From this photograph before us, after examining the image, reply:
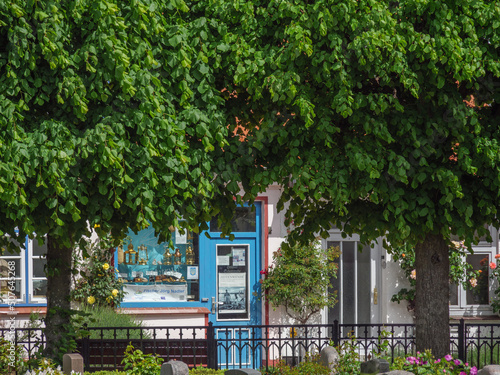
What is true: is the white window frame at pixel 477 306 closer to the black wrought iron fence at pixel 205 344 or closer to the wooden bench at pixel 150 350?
the black wrought iron fence at pixel 205 344

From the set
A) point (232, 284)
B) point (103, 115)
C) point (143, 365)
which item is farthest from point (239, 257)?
point (103, 115)

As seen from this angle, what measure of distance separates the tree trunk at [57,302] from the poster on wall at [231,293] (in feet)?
15.6

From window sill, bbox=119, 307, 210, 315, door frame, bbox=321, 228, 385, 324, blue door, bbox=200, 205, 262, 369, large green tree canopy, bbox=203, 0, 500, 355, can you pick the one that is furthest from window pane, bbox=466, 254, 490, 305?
large green tree canopy, bbox=203, 0, 500, 355

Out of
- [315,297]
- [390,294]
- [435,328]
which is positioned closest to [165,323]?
[315,297]

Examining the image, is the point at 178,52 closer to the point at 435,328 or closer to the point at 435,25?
the point at 435,25

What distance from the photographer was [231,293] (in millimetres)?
12258

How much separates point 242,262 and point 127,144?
21.3ft

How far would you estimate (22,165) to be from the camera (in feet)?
19.2

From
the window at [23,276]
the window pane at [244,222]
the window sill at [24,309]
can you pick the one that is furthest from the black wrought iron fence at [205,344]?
the window pane at [244,222]

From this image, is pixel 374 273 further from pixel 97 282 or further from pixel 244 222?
pixel 97 282

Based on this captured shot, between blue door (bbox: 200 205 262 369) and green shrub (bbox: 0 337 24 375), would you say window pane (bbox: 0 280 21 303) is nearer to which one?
blue door (bbox: 200 205 262 369)

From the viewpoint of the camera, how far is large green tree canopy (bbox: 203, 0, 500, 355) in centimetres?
631

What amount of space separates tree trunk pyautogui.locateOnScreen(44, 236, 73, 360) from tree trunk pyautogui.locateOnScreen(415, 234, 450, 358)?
4.11 m

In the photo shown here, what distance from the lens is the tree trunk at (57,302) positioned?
25.0ft
